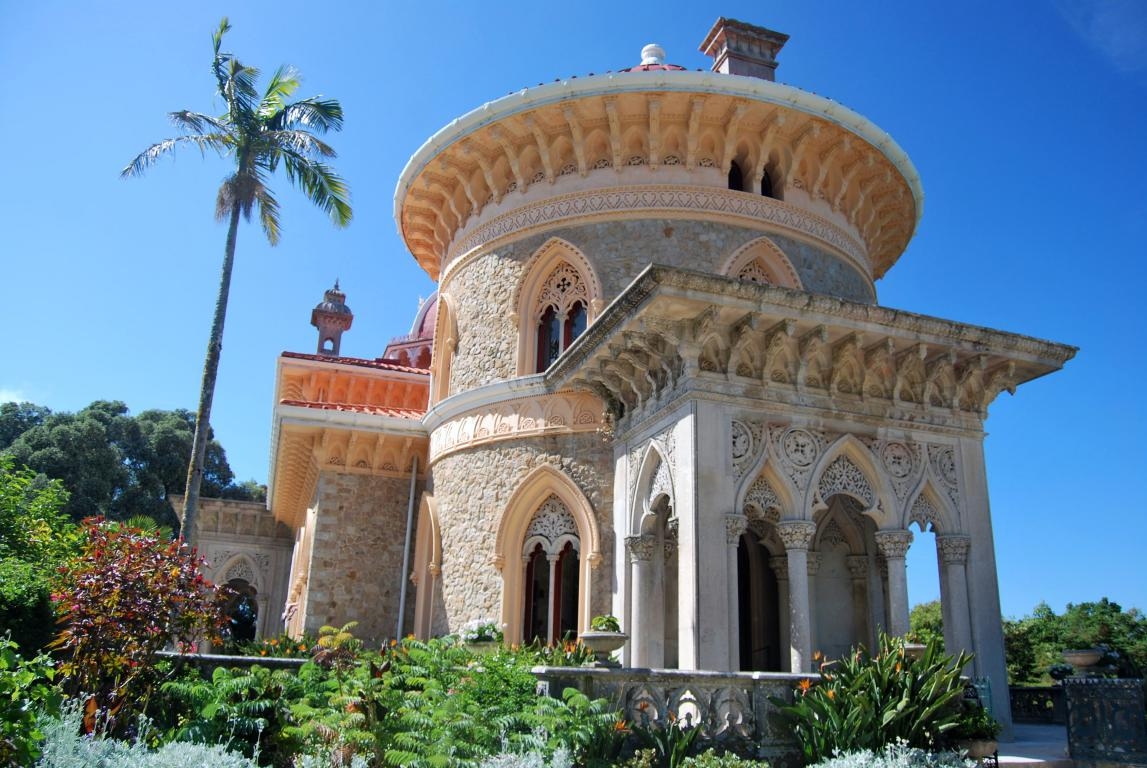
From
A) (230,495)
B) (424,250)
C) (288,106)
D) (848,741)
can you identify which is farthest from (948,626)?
(230,495)

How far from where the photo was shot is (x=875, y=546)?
13.2m

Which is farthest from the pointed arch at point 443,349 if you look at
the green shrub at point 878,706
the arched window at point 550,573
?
the green shrub at point 878,706

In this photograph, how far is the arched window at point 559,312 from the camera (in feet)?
45.3

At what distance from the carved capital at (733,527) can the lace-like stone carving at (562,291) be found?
4622mm

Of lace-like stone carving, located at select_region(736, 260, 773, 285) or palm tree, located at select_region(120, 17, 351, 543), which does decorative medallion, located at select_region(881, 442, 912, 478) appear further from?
palm tree, located at select_region(120, 17, 351, 543)

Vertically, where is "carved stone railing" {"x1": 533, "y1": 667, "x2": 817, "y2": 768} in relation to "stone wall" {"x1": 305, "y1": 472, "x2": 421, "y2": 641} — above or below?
below

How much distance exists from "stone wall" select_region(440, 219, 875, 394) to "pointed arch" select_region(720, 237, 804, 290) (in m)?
0.13

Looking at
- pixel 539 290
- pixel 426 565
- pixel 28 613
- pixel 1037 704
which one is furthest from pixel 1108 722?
pixel 28 613

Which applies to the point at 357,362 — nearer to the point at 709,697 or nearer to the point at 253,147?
the point at 253,147

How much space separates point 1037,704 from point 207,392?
14111 mm

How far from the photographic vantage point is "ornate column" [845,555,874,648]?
13.1 meters

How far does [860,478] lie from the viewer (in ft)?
36.6

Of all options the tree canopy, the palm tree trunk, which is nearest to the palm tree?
the palm tree trunk

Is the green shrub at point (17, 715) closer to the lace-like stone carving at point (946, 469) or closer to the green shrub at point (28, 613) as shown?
the green shrub at point (28, 613)
